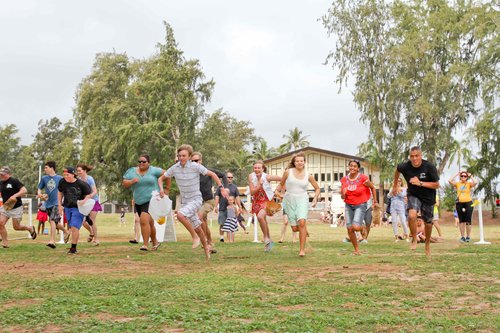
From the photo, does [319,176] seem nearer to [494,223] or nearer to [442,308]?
[494,223]

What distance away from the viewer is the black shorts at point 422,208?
433 inches

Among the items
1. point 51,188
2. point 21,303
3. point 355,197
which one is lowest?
point 21,303

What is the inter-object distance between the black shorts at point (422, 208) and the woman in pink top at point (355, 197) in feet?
3.17

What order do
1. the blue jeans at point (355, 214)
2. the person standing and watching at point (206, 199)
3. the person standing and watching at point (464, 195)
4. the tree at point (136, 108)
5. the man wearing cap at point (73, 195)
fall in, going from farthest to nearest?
the tree at point (136, 108), the person standing and watching at point (464, 195), the man wearing cap at point (73, 195), the person standing and watching at point (206, 199), the blue jeans at point (355, 214)

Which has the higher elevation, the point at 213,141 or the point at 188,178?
the point at 213,141

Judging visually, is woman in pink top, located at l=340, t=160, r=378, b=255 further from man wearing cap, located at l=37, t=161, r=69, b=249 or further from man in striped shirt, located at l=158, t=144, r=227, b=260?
man wearing cap, located at l=37, t=161, r=69, b=249

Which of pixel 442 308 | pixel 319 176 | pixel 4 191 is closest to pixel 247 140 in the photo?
pixel 319 176

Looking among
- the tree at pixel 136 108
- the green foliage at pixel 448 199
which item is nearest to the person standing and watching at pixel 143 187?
the tree at pixel 136 108

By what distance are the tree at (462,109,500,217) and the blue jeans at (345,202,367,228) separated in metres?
32.1

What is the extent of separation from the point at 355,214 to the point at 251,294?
19.3 ft

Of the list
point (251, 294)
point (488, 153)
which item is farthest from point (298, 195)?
point (488, 153)

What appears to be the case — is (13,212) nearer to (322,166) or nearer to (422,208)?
(422,208)

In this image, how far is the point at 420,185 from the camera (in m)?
10.7

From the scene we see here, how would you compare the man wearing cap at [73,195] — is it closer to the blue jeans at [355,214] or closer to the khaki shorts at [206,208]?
the khaki shorts at [206,208]
